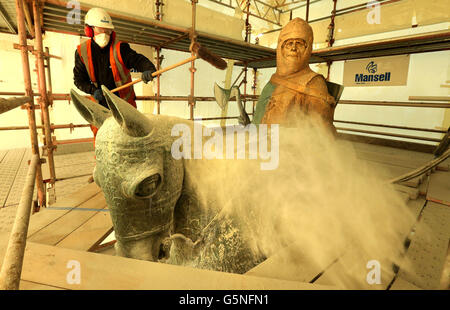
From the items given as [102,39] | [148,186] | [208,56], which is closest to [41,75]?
[102,39]

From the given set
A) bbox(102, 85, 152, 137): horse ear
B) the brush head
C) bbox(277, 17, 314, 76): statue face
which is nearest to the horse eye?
bbox(102, 85, 152, 137): horse ear

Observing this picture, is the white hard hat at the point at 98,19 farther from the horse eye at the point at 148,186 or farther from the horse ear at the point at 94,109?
the horse eye at the point at 148,186

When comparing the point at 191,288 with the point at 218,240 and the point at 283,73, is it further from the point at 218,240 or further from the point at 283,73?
the point at 283,73

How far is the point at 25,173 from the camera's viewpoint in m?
5.38

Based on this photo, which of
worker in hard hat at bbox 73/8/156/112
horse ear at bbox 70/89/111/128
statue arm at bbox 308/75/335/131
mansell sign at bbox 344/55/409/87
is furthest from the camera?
mansell sign at bbox 344/55/409/87

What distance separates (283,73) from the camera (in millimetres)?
2564

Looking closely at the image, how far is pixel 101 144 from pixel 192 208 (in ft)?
1.77

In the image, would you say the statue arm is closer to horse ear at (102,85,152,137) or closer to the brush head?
the brush head

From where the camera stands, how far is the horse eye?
1.02 m

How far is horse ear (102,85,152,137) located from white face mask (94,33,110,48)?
2.54m

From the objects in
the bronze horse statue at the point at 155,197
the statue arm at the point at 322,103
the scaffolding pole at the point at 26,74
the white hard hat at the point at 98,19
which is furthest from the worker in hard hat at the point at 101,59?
the bronze horse statue at the point at 155,197

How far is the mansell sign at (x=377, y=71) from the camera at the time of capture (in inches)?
233

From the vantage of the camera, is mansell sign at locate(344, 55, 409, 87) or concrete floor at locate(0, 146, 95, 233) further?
mansell sign at locate(344, 55, 409, 87)

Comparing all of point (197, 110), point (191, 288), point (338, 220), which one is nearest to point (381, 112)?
point (197, 110)
